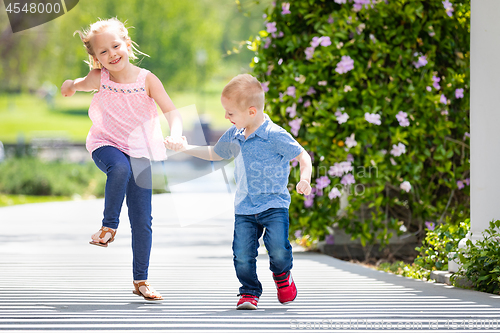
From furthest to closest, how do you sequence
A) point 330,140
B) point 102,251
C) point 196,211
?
point 102,251, point 330,140, point 196,211

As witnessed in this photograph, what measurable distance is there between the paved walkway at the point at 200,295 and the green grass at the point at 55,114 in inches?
1468

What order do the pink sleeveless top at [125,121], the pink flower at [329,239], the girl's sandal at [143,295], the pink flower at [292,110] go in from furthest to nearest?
the pink flower at [329,239] → the pink flower at [292,110] → the girl's sandal at [143,295] → the pink sleeveless top at [125,121]

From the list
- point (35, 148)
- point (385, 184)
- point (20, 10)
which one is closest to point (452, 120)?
point (385, 184)

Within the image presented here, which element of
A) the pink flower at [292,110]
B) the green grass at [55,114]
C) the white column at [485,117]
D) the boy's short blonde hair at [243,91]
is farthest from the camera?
the green grass at [55,114]

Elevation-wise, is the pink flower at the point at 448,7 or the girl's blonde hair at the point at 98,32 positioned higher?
the pink flower at the point at 448,7

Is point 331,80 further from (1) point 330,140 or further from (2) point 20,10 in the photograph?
(2) point 20,10

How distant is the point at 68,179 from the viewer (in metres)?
18.4

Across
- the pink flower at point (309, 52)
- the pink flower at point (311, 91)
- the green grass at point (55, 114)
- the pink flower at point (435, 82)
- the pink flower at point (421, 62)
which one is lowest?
the pink flower at point (311, 91)

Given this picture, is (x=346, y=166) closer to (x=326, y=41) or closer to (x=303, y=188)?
(x=326, y=41)

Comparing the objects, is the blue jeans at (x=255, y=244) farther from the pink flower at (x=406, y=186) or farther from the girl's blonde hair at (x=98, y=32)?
the pink flower at (x=406, y=186)

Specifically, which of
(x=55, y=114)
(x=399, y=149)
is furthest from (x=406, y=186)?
(x=55, y=114)

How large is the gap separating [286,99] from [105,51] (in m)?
2.76

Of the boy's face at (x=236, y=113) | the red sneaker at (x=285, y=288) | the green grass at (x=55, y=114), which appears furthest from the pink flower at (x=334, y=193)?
the green grass at (x=55, y=114)

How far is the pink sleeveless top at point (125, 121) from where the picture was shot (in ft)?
12.7
